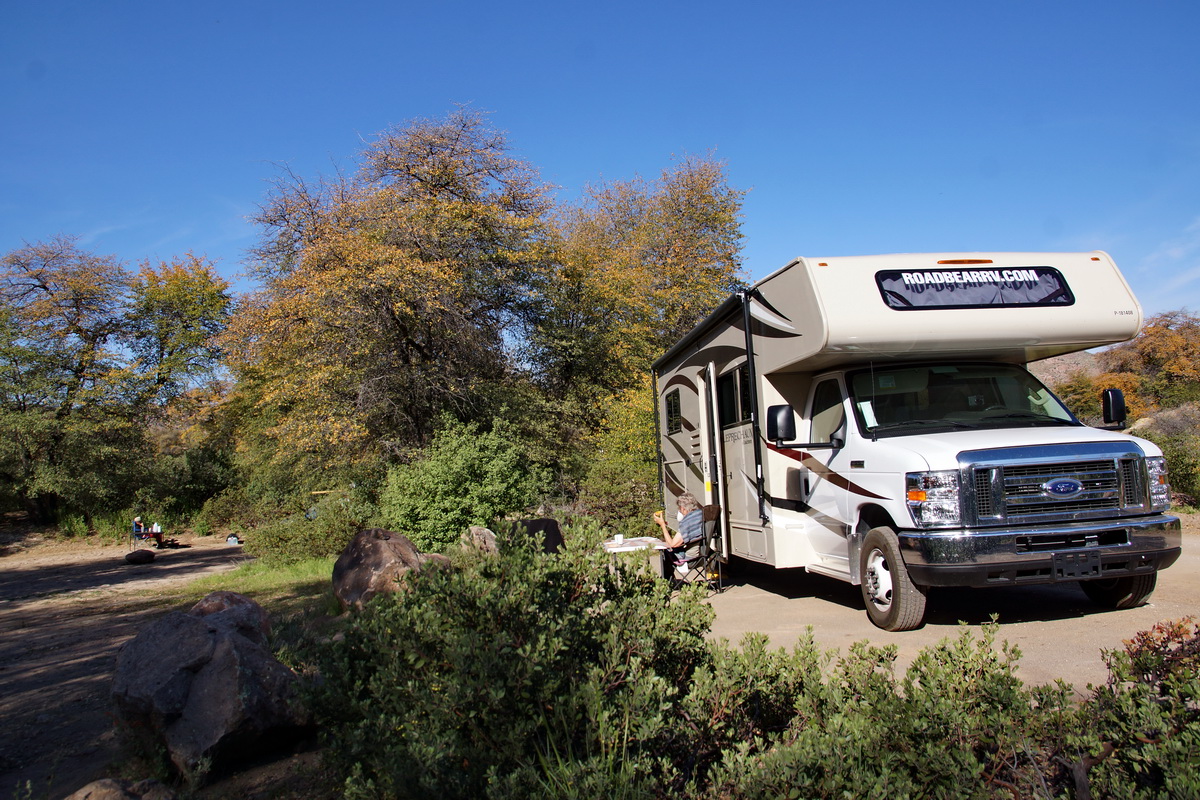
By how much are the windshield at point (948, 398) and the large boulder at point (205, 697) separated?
4.97 meters

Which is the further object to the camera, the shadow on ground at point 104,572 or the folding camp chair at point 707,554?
the shadow on ground at point 104,572

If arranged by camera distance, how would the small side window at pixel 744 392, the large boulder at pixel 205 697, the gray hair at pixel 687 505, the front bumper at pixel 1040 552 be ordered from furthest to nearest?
the gray hair at pixel 687 505 → the small side window at pixel 744 392 → the front bumper at pixel 1040 552 → the large boulder at pixel 205 697

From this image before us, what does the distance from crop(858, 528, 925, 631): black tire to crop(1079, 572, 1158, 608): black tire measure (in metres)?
1.74

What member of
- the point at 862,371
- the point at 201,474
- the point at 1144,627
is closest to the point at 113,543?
the point at 201,474

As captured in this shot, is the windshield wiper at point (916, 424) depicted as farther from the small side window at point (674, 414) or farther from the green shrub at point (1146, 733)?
the small side window at point (674, 414)

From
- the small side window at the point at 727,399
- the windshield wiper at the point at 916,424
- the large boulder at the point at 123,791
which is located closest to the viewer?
the large boulder at the point at 123,791

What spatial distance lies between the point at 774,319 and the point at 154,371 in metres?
29.2

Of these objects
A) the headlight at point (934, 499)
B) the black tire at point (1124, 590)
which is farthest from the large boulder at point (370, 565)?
the black tire at point (1124, 590)

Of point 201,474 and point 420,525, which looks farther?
point 201,474

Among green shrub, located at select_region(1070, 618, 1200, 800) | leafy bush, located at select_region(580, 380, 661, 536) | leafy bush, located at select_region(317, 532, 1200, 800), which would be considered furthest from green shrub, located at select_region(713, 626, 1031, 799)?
leafy bush, located at select_region(580, 380, 661, 536)

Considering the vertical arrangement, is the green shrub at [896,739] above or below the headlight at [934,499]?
below

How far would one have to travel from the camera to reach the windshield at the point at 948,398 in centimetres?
688

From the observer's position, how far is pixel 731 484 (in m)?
9.09

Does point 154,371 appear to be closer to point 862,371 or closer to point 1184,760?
point 862,371
